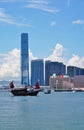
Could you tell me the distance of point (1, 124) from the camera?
233ft

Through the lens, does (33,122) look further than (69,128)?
Yes

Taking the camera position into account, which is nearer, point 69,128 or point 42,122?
point 69,128

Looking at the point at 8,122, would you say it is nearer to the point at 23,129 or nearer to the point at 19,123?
the point at 19,123

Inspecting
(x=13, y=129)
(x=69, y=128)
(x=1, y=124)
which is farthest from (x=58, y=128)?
(x=1, y=124)

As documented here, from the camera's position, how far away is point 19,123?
234ft

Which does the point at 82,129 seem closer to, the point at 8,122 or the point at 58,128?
the point at 58,128

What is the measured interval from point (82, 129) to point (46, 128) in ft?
16.4

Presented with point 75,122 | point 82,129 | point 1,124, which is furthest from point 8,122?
point 82,129

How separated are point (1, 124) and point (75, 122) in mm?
10943

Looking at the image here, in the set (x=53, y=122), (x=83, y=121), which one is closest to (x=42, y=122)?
(x=53, y=122)

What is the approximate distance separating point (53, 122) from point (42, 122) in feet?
5.75

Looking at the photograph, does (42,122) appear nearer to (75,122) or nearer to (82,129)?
(75,122)

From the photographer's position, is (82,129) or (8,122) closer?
(82,129)

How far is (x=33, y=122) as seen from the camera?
74188mm
